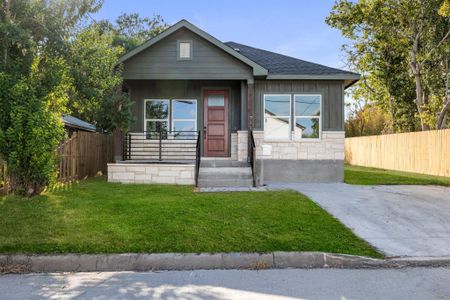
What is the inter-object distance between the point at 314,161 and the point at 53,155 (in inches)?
314

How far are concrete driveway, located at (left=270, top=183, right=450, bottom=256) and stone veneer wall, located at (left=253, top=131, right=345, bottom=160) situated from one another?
6.41 ft

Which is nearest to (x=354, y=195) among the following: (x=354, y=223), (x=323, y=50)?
(x=354, y=223)

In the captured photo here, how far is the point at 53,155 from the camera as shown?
795 centimetres

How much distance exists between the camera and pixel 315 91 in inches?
470

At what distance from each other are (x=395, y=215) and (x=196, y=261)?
14.1 ft

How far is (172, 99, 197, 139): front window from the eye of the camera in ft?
42.6

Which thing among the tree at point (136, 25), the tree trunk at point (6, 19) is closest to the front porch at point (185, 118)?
the tree trunk at point (6, 19)

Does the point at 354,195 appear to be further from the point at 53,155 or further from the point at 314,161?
the point at 53,155

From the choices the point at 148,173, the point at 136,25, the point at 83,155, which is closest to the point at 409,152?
the point at 148,173

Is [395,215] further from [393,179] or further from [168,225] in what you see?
[393,179]

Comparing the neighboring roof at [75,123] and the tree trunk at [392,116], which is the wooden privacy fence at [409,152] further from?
the neighboring roof at [75,123]

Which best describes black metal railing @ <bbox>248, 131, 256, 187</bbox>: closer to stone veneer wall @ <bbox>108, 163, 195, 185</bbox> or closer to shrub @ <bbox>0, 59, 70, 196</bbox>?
stone veneer wall @ <bbox>108, 163, 195, 185</bbox>

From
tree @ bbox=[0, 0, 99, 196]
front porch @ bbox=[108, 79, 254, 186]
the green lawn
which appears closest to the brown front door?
front porch @ bbox=[108, 79, 254, 186]

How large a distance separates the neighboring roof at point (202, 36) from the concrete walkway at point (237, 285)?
8.10 meters
